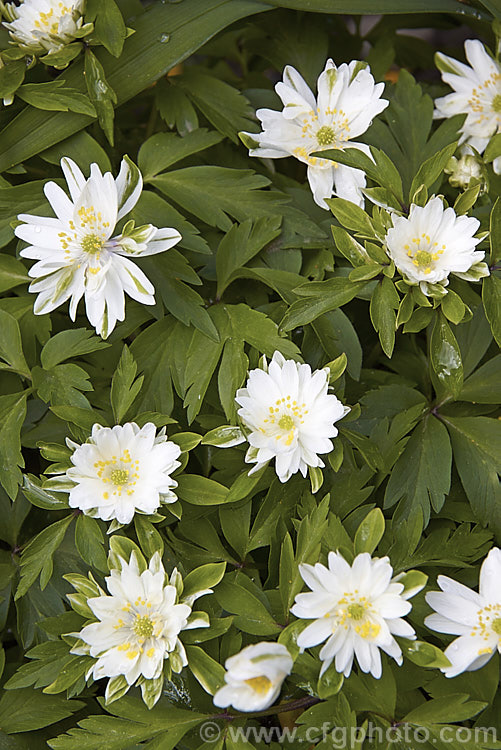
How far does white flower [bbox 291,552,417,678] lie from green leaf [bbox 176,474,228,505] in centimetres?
19

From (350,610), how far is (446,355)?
335mm

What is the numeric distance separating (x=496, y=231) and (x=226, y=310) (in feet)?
1.23

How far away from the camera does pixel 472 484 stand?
0.94 metres

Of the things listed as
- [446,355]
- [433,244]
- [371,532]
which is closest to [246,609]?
[371,532]

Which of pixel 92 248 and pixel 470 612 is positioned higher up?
pixel 92 248

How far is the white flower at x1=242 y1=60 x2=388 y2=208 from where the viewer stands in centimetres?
99

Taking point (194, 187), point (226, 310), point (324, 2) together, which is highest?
point (324, 2)

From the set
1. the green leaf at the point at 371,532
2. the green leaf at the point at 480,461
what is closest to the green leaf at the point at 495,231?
the green leaf at the point at 480,461

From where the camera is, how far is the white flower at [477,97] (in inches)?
43.9

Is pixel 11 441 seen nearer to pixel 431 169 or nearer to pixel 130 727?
pixel 130 727

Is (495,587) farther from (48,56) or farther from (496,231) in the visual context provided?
(48,56)

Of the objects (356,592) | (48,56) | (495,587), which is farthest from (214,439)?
(48,56)

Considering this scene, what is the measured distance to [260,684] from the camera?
647 millimetres

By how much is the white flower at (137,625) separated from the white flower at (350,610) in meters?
0.14
